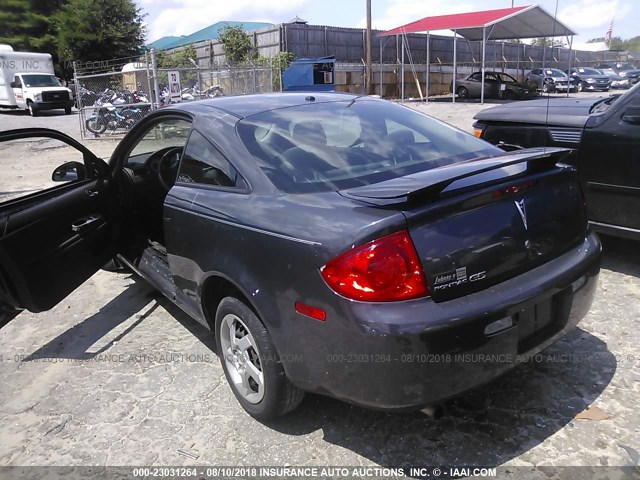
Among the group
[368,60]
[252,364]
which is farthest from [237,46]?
[252,364]

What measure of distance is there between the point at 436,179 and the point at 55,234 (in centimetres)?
262

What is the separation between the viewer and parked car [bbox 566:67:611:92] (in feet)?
89.1

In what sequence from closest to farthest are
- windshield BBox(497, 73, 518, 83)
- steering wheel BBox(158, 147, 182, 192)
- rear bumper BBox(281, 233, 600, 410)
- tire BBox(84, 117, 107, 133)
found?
rear bumper BBox(281, 233, 600, 410) → steering wheel BBox(158, 147, 182, 192) → tire BBox(84, 117, 107, 133) → windshield BBox(497, 73, 518, 83)

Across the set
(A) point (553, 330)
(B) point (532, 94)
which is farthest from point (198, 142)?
(B) point (532, 94)

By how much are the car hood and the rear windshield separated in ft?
5.41

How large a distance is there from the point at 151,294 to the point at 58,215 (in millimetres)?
1255

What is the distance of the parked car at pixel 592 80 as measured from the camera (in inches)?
1070

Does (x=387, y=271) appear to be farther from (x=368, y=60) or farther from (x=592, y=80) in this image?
(x=592, y=80)

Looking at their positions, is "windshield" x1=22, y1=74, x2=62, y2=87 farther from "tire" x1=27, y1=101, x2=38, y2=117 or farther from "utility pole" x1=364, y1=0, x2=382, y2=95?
"utility pole" x1=364, y1=0, x2=382, y2=95

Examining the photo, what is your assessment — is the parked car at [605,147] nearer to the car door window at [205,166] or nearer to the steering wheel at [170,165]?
the car door window at [205,166]

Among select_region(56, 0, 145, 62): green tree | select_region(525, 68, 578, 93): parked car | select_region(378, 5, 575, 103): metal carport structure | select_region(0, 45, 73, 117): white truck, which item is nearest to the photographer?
select_region(378, 5, 575, 103): metal carport structure

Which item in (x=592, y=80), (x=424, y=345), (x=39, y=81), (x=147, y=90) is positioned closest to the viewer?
(x=424, y=345)

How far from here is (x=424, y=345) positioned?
78.2 inches

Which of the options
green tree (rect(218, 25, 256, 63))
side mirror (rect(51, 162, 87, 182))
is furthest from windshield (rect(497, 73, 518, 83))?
side mirror (rect(51, 162, 87, 182))
